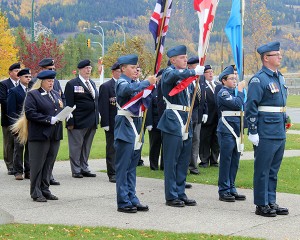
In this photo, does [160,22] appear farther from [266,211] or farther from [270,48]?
[266,211]

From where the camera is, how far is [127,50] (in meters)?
36.7

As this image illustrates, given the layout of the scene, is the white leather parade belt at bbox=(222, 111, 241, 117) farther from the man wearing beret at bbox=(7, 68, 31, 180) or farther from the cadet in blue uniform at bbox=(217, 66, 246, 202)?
the man wearing beret at bbox=(7, 68, 31, 180)

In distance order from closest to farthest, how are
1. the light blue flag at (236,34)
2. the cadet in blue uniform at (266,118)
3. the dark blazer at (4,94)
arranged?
1. the cadet in blue uniform at (266,118)
2. the light blue flag at (236,34)
3. the dark blazer at (4,94)

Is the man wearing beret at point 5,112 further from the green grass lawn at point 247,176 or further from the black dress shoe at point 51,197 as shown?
the black dress shoe at point 51,197

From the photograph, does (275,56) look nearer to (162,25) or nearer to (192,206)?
(162,25)

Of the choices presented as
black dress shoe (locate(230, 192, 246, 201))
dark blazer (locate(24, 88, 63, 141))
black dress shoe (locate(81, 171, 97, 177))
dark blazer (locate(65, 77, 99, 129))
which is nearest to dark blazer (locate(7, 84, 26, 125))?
dark blazer (locate(65, 77, 99, 129))

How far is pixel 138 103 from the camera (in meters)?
10.1

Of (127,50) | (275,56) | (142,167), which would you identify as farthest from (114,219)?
(127,50)

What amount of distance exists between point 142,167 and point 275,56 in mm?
5944

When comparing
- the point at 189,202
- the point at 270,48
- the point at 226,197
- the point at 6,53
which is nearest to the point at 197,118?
the point at 226,197

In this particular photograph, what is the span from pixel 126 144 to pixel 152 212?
3.20ft

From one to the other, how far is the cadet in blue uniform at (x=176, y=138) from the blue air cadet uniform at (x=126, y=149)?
569 millimetres

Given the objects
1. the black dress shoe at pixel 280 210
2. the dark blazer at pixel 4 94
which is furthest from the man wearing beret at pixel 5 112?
the black dress shoe at pixel 280 210

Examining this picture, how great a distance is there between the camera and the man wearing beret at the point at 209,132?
15172 millimetres
